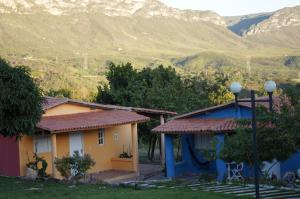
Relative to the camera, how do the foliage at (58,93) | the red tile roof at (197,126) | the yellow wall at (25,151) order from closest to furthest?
the red tile roof at (197,126)
the yellow wall at (25,151)
the foliage at (58,93)

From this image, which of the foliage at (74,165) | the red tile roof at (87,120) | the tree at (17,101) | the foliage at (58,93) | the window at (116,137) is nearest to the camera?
the tree at (17,101)

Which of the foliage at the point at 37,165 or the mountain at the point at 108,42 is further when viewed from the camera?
the mountain at the point at 108,42

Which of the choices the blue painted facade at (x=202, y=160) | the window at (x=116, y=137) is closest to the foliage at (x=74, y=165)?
the blue painted facade at (x=202, y=160)

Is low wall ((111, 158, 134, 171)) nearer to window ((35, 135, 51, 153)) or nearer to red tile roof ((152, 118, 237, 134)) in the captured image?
red tile roof ((152, 118, 237, 134))

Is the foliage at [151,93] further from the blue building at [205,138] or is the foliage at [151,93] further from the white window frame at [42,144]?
the white window frame at [42,144]

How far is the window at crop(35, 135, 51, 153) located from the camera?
74.3 feet

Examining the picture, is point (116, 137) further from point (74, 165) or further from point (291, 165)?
point (291, 165)

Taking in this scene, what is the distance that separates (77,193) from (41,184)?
369 centimetres

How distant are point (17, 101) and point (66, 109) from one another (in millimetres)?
7169

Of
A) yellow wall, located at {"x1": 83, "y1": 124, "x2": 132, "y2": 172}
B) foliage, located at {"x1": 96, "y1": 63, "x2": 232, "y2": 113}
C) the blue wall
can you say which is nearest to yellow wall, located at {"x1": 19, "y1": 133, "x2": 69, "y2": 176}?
yellow wall, located at {"x1": 83, "y1": 124, "x2": 132, "y2": 172}

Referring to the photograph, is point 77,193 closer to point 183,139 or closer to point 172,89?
point 183,139

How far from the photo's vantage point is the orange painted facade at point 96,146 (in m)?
22.3

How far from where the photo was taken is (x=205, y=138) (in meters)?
23.1

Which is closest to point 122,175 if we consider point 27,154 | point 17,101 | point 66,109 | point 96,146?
point 96,146
